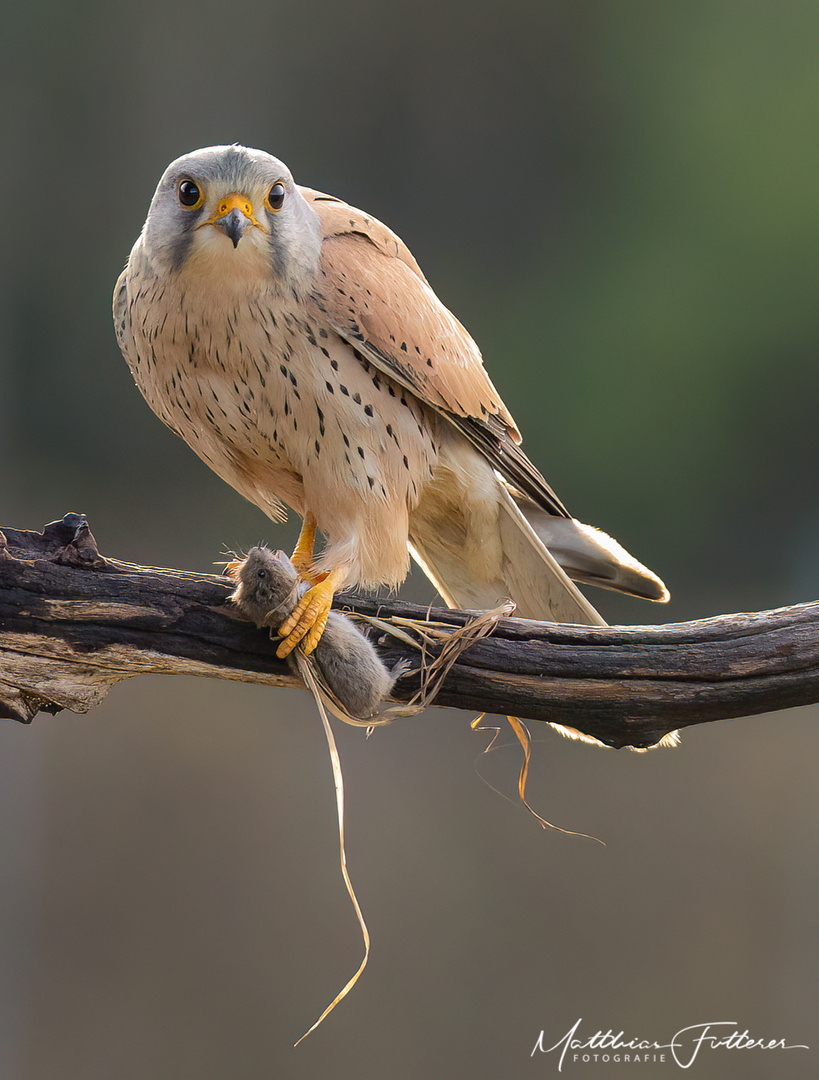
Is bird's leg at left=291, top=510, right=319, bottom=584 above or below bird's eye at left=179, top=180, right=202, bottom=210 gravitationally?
below

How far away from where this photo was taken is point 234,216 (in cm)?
138

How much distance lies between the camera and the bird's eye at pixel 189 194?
1.43m

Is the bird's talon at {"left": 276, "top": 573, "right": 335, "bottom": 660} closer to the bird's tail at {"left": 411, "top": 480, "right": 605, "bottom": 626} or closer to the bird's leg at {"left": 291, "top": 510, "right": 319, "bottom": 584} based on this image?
the bird's leg at {"left": 291, "top": 510, "right": 319, "bottom": 584}

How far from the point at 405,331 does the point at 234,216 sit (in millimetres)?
353

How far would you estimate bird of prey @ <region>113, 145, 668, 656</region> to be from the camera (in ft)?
4.73

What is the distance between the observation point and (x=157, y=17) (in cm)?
382

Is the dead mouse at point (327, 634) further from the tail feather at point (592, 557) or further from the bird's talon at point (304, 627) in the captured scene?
the tail feather at point (592, 557)

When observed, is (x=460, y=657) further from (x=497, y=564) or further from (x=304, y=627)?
(x=497, y=564)

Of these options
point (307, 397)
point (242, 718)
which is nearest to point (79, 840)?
point (242, 718)

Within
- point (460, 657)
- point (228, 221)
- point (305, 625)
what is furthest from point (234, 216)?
point (460, 657)

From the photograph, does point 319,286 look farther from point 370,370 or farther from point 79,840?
point 79,840

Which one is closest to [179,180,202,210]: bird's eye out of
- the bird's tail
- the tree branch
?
the tree branch

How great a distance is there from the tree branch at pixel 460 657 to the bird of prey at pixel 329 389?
137mm

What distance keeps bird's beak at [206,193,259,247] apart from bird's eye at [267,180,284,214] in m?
0.05
